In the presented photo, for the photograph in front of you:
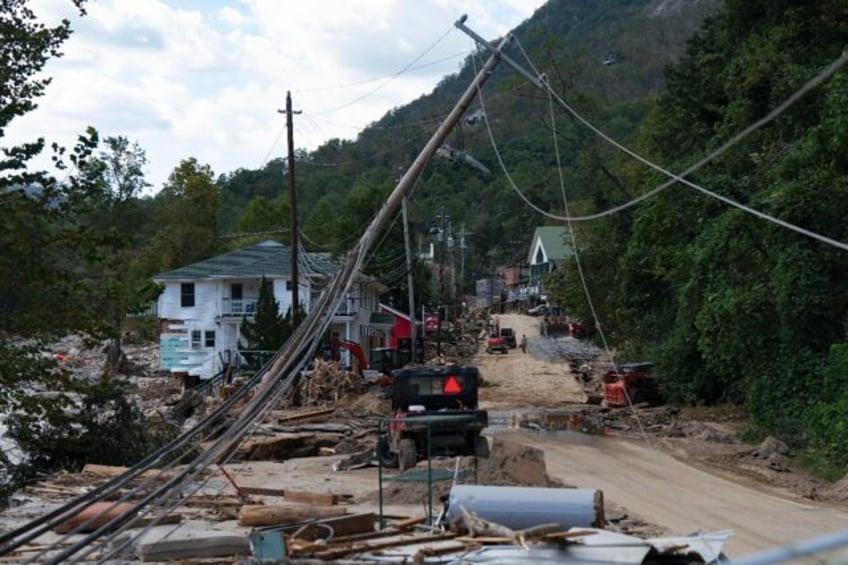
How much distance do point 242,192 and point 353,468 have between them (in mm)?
129817

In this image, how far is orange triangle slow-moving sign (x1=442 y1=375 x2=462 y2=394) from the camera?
82.4 feet

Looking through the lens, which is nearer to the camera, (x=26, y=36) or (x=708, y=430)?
(x=26, y=36)

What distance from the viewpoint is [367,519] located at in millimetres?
16406

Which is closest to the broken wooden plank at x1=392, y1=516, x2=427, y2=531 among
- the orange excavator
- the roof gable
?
the orange excavator

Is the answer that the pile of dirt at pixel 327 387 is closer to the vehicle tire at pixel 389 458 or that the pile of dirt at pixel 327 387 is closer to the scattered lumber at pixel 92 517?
the vehicle tire at pixel 389 458

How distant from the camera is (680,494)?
2505 centimetres

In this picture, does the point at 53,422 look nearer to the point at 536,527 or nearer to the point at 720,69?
the point at 536,527

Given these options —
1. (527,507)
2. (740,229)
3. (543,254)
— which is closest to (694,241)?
(740,229)

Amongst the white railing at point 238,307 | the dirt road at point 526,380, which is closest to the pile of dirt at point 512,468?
the dirt road at point 526,380

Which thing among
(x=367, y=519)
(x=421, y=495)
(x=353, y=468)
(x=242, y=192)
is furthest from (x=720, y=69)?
(x=242, y=192)

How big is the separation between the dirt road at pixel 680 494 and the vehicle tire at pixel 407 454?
394cm

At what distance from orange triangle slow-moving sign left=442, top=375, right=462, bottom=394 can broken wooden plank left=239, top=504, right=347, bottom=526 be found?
23.3 feet

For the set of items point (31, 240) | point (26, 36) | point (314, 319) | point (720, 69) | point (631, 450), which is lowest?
point (631, 450)

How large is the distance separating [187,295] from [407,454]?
5028 centimetres
